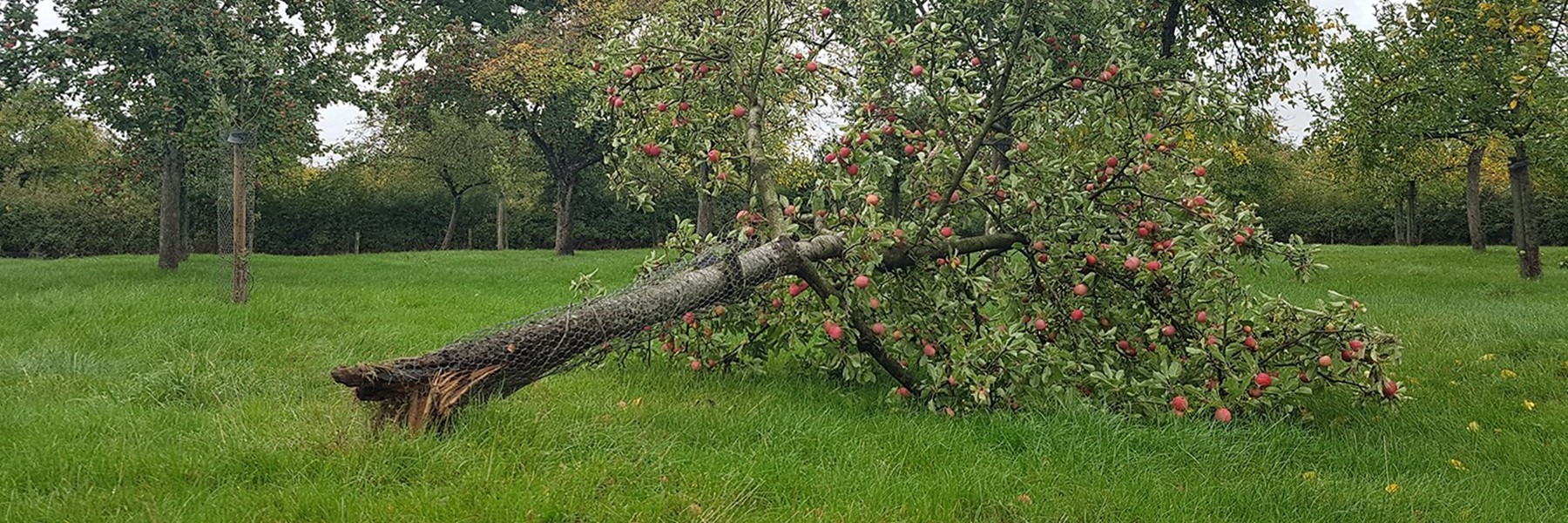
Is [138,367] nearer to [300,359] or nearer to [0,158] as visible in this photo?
[300,359]

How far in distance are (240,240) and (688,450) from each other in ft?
22.6

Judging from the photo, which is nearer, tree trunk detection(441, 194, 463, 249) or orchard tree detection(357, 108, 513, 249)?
orchard tree detection(357, 108, 513, 249)

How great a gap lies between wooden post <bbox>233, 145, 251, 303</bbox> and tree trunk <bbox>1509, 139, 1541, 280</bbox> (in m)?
16.2

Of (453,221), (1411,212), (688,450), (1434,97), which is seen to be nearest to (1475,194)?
(1411,212)

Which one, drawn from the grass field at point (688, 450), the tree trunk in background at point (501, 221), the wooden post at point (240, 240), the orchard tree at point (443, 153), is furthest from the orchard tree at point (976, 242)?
the tree trunk in background at point (501, 221)

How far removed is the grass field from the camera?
3.01m

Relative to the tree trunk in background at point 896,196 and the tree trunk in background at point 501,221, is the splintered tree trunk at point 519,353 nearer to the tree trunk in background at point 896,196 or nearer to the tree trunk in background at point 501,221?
the tree trunk in background at point 896,196

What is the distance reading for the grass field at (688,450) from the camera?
9.89 feet

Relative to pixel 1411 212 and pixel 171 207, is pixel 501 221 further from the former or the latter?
pixel 1411 212

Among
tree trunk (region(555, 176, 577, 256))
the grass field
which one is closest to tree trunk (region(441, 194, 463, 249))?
tree trunk (region(555, 176, 577, 256))

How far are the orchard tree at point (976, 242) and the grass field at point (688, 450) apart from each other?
0.89ft

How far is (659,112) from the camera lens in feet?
19.2

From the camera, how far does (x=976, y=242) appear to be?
551 centimetres

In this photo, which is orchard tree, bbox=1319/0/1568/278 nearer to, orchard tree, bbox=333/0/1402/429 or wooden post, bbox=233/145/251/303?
orchard tree, bbox=333/0/1402/429
